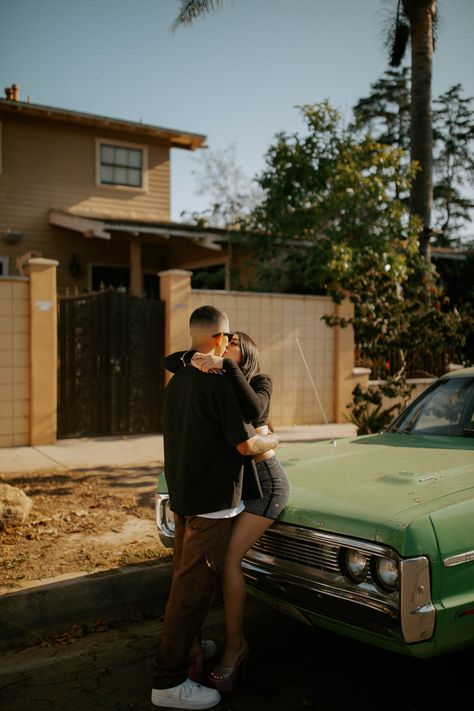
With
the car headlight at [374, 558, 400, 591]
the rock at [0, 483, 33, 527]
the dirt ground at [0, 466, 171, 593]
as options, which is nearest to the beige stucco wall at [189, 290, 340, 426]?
the dirt ground at [0, 466, 171, 593]

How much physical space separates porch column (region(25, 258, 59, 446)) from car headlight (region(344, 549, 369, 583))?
6566 mm

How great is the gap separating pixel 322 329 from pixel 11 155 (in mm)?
8817

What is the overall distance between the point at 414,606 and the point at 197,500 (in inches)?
40.9

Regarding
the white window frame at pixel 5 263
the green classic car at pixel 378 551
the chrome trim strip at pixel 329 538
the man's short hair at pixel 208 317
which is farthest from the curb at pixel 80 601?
the white window frame at pixel 5 263

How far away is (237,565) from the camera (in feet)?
10.8

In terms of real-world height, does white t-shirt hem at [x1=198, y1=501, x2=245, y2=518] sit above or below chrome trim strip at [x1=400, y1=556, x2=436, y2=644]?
above

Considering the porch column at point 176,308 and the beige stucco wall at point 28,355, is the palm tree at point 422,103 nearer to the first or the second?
the porch column at point 176,308

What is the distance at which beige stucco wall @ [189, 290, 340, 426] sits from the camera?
10648 mm

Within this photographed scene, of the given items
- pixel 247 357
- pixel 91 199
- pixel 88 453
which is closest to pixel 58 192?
pixel 91 199

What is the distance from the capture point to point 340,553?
10.1 ft

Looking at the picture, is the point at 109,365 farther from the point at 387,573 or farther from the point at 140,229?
the point at 387,573

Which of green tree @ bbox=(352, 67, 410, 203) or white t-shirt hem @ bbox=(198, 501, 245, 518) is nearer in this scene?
white t-shirt hem @ bbox=(198, 501, 245, 518)

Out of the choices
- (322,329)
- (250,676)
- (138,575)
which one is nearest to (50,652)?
(138,575)

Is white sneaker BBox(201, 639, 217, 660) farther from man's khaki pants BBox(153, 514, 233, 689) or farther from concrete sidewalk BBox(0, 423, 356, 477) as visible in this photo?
concrete sidewalk BBox(0, 423, 356, 477)
